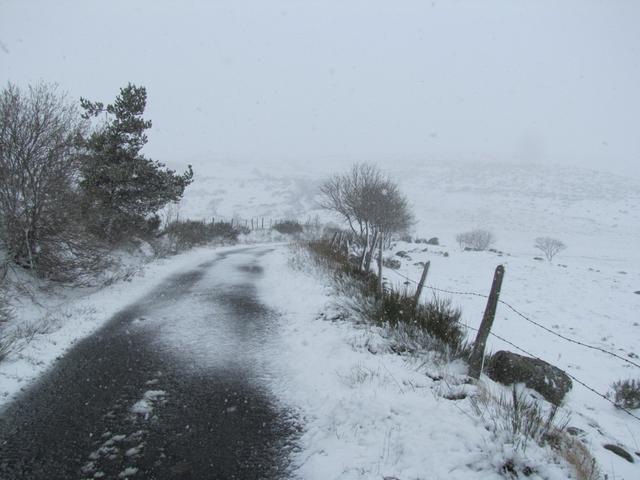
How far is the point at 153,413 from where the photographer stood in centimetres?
429

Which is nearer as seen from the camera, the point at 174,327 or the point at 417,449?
the point at 417,449

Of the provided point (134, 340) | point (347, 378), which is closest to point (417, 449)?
point (347, 378)

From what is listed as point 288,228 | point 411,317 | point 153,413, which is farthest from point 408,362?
point 288,228

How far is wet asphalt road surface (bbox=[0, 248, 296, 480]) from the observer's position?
3430 millimetres

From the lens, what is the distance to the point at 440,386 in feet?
15.0

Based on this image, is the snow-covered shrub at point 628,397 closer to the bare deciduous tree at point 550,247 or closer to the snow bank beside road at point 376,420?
the snow bank beside road at point 376,420

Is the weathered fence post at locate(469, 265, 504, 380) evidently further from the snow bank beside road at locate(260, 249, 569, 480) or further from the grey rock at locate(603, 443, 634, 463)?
the grey rock at locate(603, 443, 634, 463)

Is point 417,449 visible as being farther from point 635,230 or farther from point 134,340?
point 635,230

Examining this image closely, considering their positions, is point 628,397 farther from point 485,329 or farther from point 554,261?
point 554,261

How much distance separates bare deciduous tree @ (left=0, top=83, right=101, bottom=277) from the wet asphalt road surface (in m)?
3.99

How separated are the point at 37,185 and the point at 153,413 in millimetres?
8059

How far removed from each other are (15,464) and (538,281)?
23.3 meters

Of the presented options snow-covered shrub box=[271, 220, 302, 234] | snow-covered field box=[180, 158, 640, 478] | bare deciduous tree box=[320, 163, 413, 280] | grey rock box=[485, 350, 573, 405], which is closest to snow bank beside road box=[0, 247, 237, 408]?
snow-covered field box=[180, 158, 640, 478]

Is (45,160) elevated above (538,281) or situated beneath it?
elevated above
